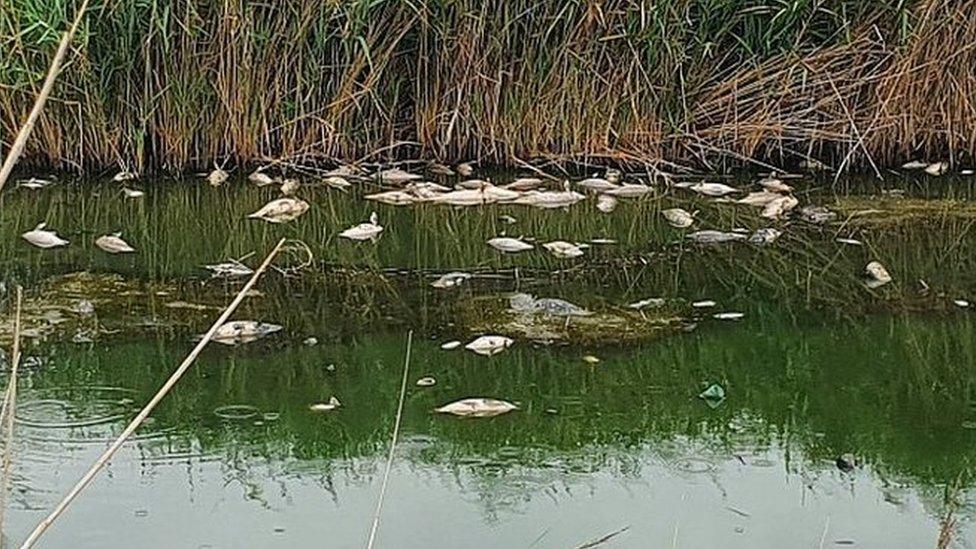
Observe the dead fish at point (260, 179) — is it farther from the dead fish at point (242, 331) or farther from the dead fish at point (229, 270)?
the dead fish at point (242, 331)

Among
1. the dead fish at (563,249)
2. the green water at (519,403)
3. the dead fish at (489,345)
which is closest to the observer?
the green water at (519,403)

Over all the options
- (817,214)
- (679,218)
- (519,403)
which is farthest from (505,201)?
(519,403)

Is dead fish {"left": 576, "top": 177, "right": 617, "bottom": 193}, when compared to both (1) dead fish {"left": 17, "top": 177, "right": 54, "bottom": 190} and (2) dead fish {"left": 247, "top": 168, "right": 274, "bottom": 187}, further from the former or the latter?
(1) dead fish {"left": 17, "top": 177, "right": 54, "bottom": 190}

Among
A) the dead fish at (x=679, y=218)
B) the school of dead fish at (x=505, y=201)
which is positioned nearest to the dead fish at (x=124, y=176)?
the school of dead fish at (x=505, y=201)

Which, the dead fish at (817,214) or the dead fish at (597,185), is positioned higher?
the dead fish at (817,214)

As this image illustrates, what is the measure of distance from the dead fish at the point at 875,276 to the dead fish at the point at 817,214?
0.58 meters

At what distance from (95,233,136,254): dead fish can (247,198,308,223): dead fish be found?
50 cm

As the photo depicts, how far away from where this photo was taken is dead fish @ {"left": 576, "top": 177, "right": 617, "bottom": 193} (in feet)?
15.6

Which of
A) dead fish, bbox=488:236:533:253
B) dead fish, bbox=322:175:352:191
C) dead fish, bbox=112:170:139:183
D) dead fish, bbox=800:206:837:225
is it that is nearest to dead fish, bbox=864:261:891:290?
dead fish, bbox=800:206:837:225

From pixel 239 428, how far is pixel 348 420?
0.65 ft

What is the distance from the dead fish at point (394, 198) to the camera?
4586mm

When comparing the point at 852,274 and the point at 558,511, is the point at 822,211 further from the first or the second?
the point at 558,511

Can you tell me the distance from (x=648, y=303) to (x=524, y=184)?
4.57ft

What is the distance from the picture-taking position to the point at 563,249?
3.96m
